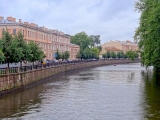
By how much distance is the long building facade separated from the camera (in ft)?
203

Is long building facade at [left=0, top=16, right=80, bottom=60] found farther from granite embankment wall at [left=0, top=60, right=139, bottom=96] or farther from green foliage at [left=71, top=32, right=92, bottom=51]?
green foliage at [left=71, top=32, right=92, bottom=51]

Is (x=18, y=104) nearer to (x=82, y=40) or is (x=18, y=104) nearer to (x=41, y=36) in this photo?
(x=41, y=36)

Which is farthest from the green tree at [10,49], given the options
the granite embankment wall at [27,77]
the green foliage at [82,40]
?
the green foliage at [82,40]

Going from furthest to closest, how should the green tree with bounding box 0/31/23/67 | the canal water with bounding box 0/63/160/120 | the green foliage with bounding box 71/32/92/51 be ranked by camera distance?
the green foliage with bounding box 71/32/92/51 → the green tree with bounding box 0/31/23/67 → the canal water with bounding box 0/63/160/120

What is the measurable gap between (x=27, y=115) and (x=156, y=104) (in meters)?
9.71

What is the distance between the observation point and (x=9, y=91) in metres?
30.2

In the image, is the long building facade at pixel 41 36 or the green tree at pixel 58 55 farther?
the green tree at pixel 58 55

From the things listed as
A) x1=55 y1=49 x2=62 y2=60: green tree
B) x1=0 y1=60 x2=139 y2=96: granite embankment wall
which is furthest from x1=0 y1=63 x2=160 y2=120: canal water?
x1=55 y1=49 x2=62 y2=60: green tree

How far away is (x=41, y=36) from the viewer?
7675cm

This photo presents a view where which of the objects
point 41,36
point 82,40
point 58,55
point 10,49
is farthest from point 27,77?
point 82,40

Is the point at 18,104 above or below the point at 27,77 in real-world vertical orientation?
below

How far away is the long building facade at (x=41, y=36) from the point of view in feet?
203

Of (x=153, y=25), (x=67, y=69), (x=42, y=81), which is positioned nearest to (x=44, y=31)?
(x=67, y=69)

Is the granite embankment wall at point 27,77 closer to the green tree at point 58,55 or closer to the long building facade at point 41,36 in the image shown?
the long building facade at point 41,36
